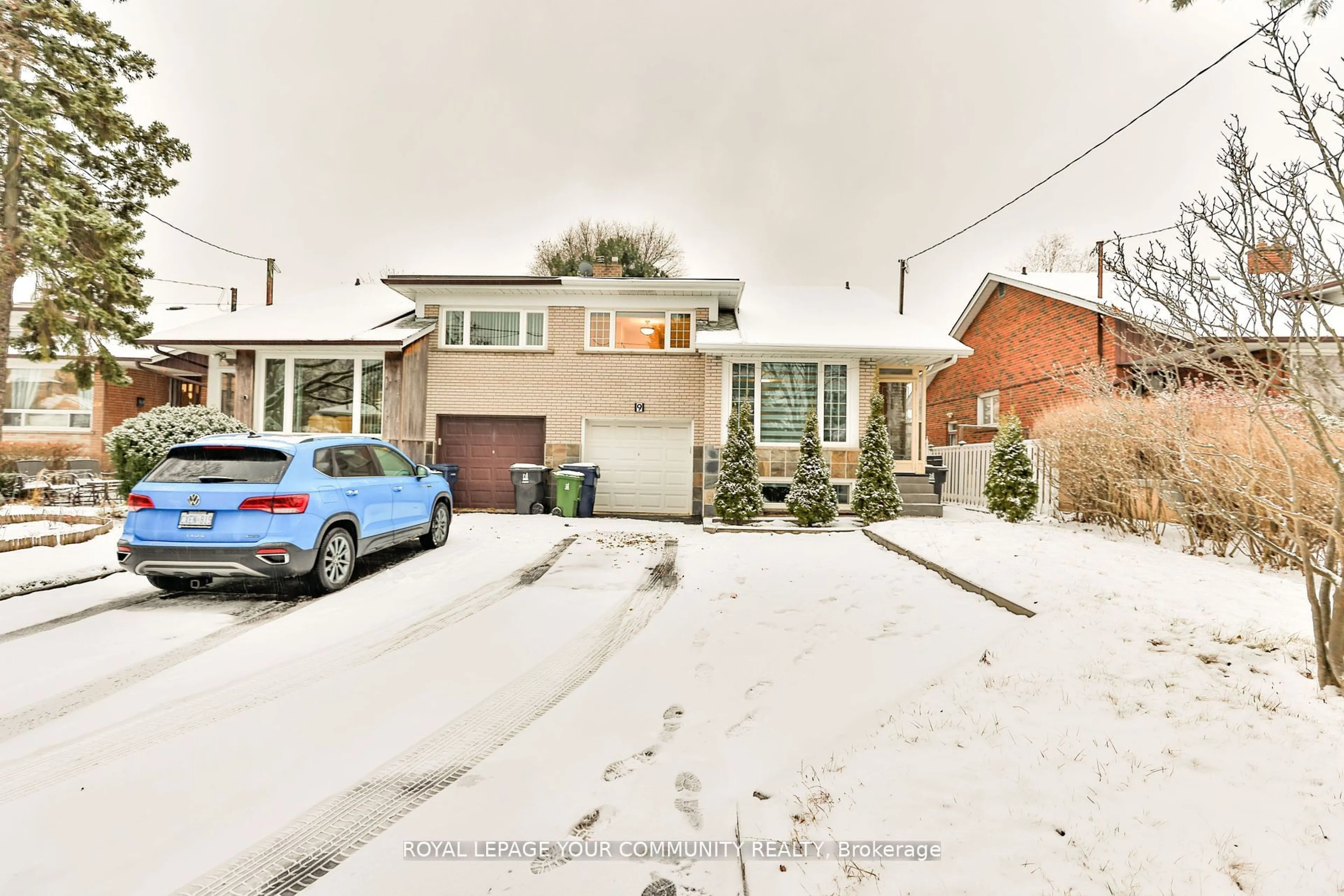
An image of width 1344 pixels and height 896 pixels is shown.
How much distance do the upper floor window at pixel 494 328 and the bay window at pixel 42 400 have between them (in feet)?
38.0

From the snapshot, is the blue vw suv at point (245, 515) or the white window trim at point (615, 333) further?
the white window trim at point (615, 333)

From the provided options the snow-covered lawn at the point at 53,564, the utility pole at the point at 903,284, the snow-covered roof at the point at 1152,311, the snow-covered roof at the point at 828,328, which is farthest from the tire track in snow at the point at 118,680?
the utility pole at the point at 903,284

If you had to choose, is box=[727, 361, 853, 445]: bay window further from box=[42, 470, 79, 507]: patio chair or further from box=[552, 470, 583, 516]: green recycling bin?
box=[42, 470, 79, 507]: patio chair

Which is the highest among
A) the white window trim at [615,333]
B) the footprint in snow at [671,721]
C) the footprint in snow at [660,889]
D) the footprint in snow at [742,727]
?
the white window trim at [615,333]

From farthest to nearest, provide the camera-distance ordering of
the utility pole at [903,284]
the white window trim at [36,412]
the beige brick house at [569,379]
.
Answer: the utility pole at [903,284] < the white window trim at [36,412] < the beige brick house at [569,379]

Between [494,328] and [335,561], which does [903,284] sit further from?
[335,561]

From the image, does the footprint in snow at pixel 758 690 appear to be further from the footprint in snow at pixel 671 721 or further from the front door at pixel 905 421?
the front door at pixel 905 421

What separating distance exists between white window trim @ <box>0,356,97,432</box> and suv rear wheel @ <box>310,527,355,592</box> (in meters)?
16.2

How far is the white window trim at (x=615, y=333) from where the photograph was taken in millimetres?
13562

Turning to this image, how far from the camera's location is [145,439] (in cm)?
954

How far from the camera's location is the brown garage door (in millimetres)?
13891

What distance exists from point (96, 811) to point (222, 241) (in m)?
25.3

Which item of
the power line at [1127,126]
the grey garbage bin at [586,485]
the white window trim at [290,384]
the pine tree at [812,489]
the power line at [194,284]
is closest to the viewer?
the power line at [1127,126]

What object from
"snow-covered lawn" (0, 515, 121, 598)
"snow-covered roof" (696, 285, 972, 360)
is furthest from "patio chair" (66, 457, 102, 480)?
"snow-covered roof" (696, 285, 972, 360)
